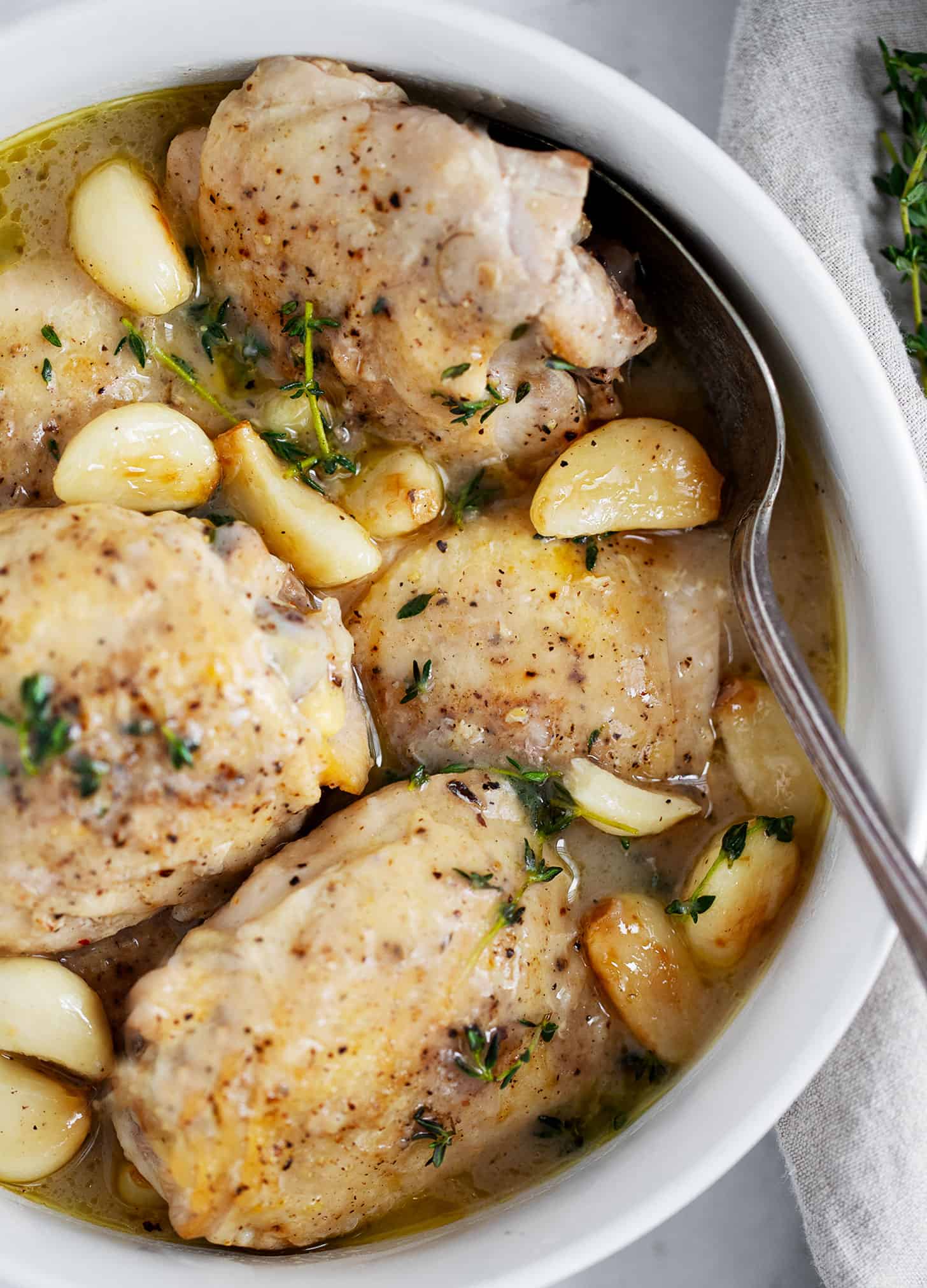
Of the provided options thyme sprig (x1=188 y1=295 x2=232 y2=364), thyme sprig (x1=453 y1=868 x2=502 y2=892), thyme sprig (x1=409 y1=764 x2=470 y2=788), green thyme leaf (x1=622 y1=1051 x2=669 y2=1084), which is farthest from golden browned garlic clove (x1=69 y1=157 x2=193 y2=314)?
green thyme leaf (x1=622 y1=1051 x2=669 y2=1084)

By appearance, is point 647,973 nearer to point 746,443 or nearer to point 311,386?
point 746,443

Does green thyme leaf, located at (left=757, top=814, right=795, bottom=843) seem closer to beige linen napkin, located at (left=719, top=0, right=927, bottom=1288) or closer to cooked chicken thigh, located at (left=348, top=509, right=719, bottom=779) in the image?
cooked chicken thigh, located at (left=348, top=509, right=719, bottom=779)

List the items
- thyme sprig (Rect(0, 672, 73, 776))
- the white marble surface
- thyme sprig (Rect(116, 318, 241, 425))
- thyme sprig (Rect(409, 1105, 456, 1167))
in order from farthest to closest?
the white marble surface → thyme sprig (Rect(116, 318, 241, 425)) → thyme sprig (Rect(409, 1105, 456, 1167)) → thyme sprig (Rect(0, 672, 73, 776))

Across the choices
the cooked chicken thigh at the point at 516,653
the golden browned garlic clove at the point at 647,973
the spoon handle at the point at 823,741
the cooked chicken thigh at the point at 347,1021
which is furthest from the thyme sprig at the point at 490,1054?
the spoon handle at the point at 823,741

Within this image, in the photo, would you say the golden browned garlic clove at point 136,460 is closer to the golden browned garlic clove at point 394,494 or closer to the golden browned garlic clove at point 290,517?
the golden browned garlic clove at point 290,517

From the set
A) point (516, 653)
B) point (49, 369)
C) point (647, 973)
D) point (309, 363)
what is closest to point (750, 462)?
point (516, 653)

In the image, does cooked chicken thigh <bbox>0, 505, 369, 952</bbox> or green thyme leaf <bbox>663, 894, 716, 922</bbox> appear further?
green thyme leaf <bbox>663, 894, 716, 922</bbox>

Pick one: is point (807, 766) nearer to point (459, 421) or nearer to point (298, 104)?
point (459, 421)
